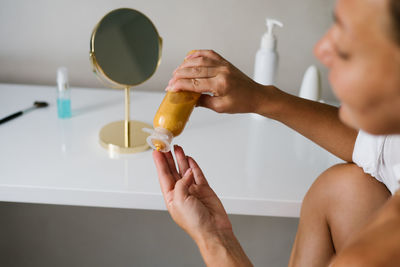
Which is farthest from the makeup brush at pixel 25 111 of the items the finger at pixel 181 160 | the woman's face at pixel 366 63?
the woman's face at pixel 366 63

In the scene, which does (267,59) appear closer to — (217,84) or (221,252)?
(217,84)

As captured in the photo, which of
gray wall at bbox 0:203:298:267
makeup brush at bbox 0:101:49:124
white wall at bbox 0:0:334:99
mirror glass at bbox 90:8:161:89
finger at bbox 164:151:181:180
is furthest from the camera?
gray wall at bbox 0:203:298:267

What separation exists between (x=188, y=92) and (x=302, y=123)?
0.21 meters

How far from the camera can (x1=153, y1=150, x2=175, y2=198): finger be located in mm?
662

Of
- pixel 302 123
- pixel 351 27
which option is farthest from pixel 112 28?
pixel 351 27

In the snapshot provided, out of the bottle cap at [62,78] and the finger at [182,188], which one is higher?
the bottle cap at [62,78]

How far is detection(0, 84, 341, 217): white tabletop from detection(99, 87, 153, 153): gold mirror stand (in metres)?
0.02

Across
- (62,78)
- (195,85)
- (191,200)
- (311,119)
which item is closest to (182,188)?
(191,200)

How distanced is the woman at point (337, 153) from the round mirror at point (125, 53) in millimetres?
163

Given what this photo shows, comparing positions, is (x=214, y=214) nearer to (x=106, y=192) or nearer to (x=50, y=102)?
(x=106, y=192)

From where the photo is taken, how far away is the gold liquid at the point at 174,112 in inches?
26.4

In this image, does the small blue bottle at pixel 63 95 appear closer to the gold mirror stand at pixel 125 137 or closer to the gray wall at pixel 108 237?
the gold mirror stand at pixel 125 137

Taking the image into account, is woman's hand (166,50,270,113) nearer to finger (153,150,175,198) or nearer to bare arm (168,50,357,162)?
bare arm (168,50,357,162)

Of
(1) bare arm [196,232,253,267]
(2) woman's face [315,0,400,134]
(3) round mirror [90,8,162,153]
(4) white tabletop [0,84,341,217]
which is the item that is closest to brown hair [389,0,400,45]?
(2) woman's face [315,0,400,134]
